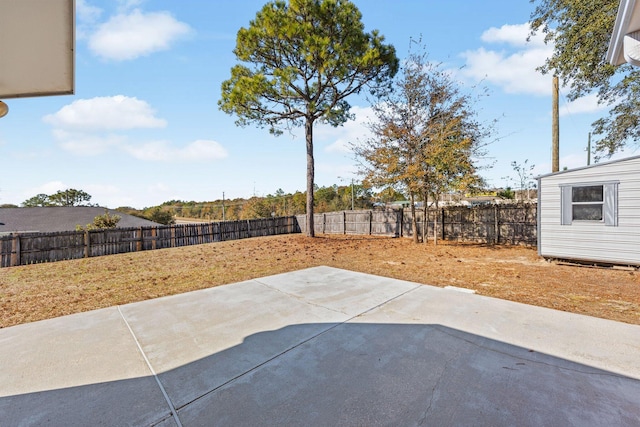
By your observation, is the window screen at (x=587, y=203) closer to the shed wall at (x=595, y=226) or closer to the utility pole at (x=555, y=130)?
the shed wall at (x=595, y=226)

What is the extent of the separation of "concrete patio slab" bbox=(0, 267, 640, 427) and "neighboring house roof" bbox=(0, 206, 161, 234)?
1638 cm

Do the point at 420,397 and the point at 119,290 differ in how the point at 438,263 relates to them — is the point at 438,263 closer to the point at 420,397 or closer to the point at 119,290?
the point at 420,397

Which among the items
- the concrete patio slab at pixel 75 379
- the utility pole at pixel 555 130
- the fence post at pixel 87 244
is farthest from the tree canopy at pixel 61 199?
the utility pole at pixel 555 130

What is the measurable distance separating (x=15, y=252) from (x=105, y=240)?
227cm

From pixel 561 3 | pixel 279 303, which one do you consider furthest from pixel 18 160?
pixel 561 3

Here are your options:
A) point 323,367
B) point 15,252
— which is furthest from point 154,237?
point 323,367

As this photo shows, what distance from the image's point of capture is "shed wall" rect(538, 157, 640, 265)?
5.45 m

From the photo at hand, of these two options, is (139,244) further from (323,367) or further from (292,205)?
(292,205)

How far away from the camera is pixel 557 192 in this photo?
251 inches

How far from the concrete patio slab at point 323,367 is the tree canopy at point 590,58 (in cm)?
981

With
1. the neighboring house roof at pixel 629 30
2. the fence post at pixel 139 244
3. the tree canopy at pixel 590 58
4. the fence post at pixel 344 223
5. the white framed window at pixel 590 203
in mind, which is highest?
the tree canopy at pixel 590 58

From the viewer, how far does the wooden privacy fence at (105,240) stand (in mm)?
8336

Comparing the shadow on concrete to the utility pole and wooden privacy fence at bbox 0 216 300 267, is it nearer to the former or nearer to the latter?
the utility pole

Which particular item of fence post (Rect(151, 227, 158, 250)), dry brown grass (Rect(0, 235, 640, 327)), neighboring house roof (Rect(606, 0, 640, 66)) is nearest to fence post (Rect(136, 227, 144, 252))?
fence post (Rect(151, 227, 158, 250))
